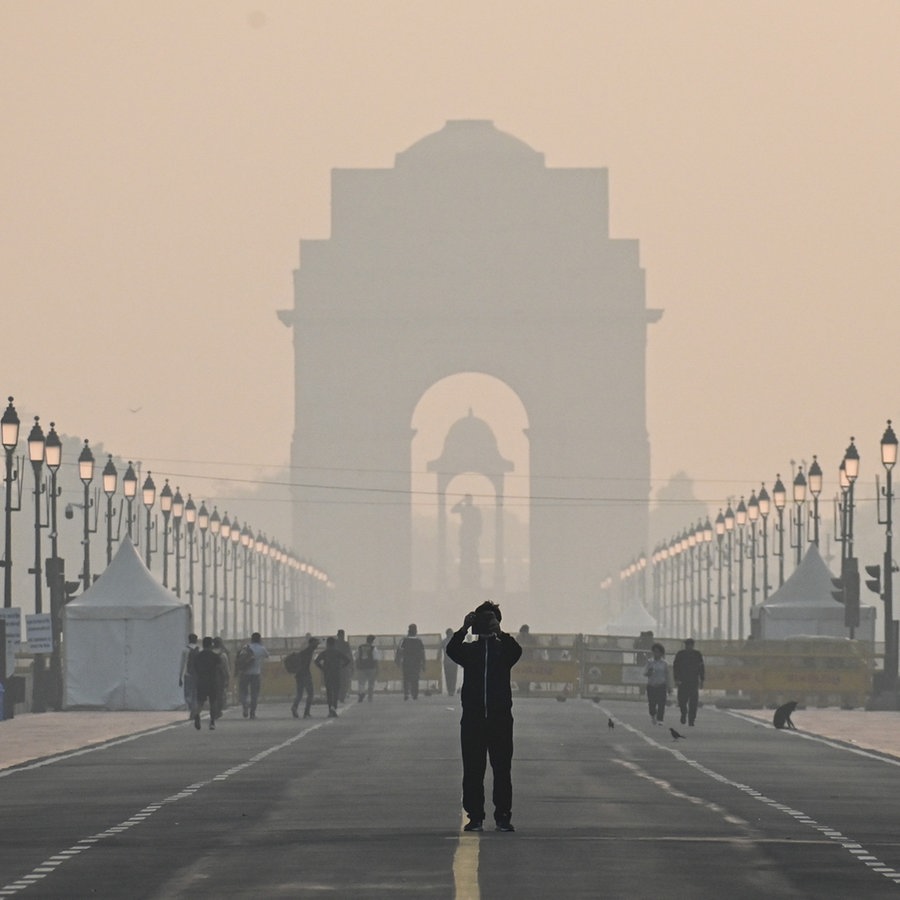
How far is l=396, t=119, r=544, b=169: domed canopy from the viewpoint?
171625 millimetres

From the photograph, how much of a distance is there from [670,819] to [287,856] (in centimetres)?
468

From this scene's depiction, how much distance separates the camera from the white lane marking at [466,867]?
16428 mm

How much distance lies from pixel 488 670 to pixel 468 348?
151 metres

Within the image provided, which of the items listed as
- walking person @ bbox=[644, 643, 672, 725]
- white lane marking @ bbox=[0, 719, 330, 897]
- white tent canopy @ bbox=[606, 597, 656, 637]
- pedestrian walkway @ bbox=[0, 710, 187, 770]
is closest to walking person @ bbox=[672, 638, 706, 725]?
walking person @ bbox=[644, 643, 672, 725]

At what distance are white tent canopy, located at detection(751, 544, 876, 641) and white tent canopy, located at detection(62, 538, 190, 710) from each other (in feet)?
53.1

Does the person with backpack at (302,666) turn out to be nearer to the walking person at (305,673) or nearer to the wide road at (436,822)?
the walking person at (305,673)

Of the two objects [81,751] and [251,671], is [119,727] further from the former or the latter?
[81,751]

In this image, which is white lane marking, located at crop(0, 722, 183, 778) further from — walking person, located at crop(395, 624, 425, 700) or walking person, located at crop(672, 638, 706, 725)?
walking person, located at crop(395, 624, 425, 700)

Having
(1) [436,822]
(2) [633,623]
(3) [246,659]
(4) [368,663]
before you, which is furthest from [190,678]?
(2) [633,623]

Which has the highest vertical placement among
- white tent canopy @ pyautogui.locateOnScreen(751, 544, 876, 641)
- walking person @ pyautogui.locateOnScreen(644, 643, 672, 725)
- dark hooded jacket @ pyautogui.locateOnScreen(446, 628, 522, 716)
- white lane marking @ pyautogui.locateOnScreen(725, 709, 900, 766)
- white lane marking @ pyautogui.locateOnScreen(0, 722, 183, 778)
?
white tent canopy @ pyautogui.locateOnScreen(751, 544, 876, 641)

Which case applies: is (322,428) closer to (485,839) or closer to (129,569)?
(129,569)

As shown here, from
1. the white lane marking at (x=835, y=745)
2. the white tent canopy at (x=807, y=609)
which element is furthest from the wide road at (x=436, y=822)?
the white tent canopy at (x=807, y=609)

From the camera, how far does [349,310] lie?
565 feet

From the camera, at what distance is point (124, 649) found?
5731cm
